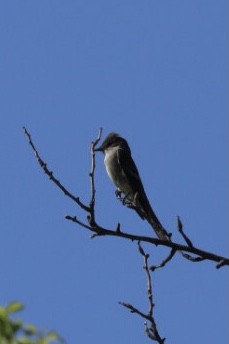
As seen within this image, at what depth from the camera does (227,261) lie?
485 centimetres

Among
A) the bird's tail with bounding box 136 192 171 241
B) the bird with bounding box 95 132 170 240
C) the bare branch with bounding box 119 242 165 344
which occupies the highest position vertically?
the bird with bounding box 95 132 170 240

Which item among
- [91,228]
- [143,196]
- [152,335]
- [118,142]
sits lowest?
[152,335]

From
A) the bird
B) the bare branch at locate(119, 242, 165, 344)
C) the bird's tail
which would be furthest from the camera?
the bird

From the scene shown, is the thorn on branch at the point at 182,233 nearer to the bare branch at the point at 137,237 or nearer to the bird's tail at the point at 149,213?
the bare branch at the point at 137,237

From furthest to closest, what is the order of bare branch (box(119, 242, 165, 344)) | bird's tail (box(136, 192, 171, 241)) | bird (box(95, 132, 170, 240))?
1. bird (box(95, 132, 170, 240))
2. bird's tail (box(136, 192, 171, 241))
3. bare branch (box(119, 242, 165, 344))

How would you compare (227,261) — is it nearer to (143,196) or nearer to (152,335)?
(152,335)

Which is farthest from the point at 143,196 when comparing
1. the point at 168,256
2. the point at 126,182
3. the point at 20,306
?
the point at 20,306

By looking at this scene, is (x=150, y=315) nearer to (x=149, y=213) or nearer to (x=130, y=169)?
(x=149, y=213)

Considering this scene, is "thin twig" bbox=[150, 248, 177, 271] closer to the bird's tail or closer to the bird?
the bird's tail

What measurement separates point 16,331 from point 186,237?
2703 millimetres

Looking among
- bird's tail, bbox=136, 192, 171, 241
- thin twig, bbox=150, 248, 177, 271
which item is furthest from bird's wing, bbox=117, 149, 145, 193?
thin twig, bbox=150, 248, 177, 271

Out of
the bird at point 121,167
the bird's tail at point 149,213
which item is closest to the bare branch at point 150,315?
the bird's tail at point 149,213

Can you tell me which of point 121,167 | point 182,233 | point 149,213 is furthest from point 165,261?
point 121,167

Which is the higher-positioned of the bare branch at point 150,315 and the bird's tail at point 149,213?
the bird's tail at point 149,213
